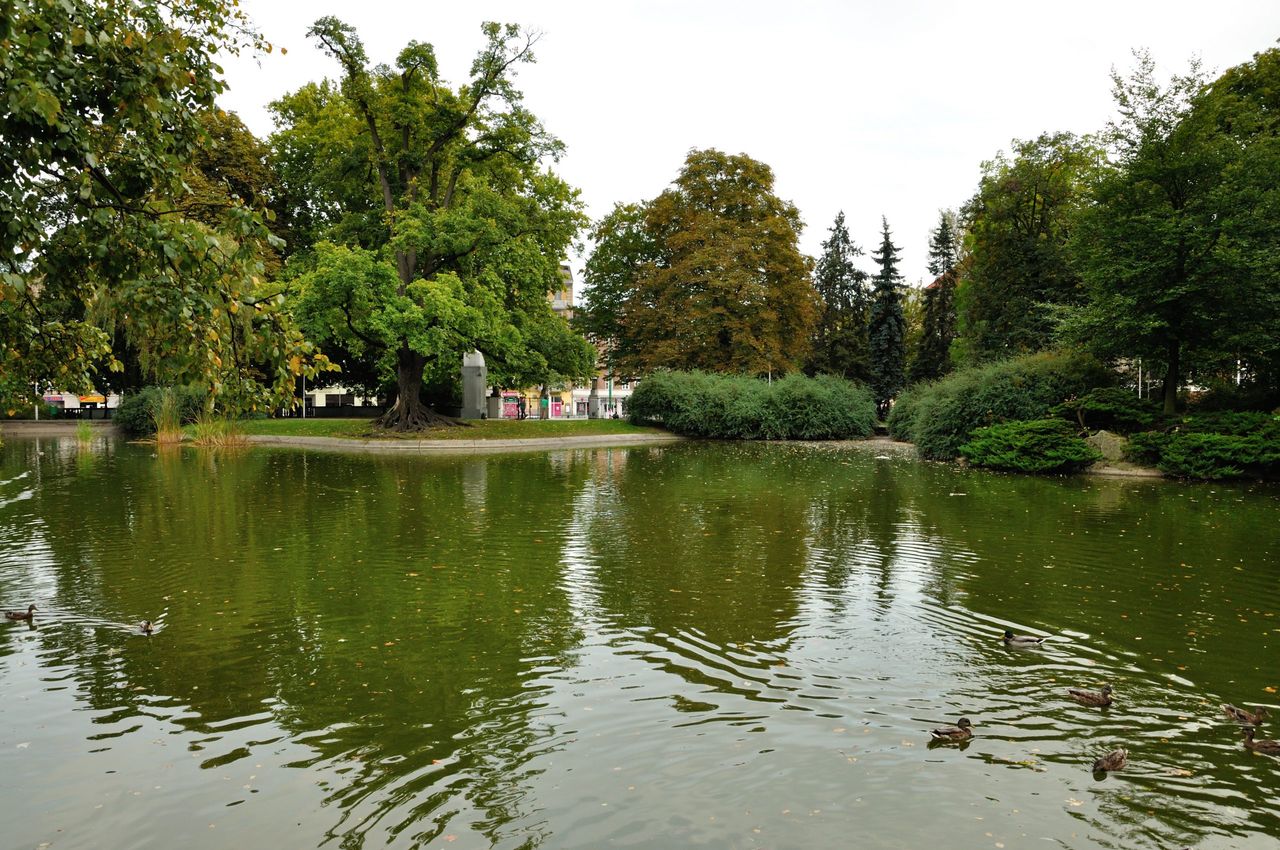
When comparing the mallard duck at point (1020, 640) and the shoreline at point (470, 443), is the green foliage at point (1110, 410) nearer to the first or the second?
the shoreline at point (470, 443)

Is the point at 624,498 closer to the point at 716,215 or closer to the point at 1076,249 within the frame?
the point at 1076,249

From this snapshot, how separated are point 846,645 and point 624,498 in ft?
33.7

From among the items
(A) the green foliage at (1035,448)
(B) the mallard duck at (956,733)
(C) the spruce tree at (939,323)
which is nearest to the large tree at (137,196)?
(B) the mallard duck at (956,733)

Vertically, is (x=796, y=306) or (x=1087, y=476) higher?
(x=796, y=306)

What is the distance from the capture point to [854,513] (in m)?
15.4

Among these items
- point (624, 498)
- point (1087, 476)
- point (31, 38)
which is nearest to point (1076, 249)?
point (1087, 476)

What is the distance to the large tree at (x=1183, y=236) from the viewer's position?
22391 millimetres

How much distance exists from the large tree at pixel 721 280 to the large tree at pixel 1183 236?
73.7 ft

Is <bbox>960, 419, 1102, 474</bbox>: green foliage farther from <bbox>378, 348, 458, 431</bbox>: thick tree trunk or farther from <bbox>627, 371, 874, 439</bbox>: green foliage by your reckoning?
<bbox>378, 348, 458, 431</bbox>: thick tree trunk

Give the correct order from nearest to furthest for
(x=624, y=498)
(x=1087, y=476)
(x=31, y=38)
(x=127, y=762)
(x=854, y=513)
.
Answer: (x=31, y=38), (x=127, y=762), (x=854, y=513), (x=624, y=498), (x=1087, y=476)

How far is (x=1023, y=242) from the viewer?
4378 cm

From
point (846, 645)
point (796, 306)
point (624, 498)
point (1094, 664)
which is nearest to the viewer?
point (1094, 664)

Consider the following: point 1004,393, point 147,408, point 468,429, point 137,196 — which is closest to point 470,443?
point 468,429

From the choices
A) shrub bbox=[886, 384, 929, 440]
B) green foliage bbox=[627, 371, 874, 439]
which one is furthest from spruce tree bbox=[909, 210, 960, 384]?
shrub bbox=[886, 384, 929, 440]
